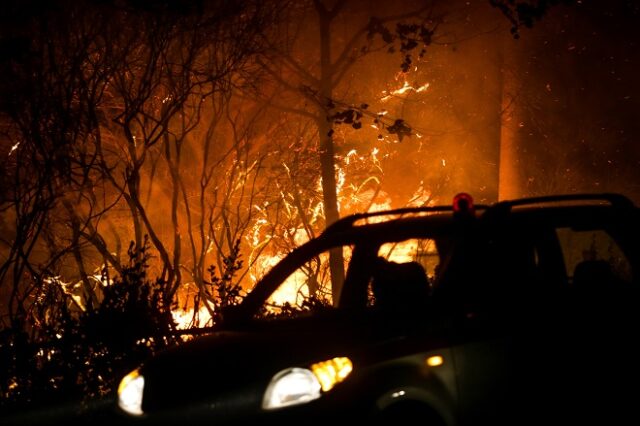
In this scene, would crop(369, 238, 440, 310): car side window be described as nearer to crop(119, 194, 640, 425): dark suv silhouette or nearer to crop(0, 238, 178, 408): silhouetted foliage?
crop(119, 194, 640, 425): dark suv silhouette

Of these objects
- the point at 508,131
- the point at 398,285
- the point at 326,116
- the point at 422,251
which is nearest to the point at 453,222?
the point at 398,285

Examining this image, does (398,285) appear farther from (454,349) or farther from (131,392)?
(131,392)

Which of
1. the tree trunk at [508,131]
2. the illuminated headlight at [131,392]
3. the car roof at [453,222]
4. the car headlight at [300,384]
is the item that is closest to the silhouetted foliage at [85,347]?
the car roof at [453,222]

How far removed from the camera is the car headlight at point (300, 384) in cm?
352

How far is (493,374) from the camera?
12.5ft

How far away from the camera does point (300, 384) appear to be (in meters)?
3.55

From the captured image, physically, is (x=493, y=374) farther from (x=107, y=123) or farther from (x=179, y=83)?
(x=107, y=123)

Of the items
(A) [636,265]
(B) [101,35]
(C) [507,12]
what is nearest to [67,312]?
(B) [101,35]

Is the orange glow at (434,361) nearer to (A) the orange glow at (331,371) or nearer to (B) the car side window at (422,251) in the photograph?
(A) the orange glow at (331,371)

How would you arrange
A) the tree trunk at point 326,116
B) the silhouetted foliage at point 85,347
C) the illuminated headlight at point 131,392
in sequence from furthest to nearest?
1. the tree trunk at point 326,116
2. the silhouetted foliage at point 85,347
3. the illuminated headlight at point 131,392

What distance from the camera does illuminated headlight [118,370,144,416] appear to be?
13.0 feet

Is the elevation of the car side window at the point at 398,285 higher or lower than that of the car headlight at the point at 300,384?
higher

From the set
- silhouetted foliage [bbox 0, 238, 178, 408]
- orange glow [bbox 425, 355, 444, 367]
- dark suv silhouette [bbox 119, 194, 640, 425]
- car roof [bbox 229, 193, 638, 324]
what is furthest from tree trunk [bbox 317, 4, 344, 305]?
orange glow [bbox 425, 355, 444, 367]

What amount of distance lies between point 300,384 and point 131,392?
1.04 meters
